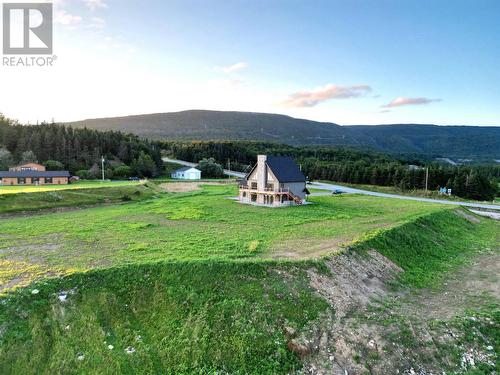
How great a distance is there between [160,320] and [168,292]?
4.84 feet

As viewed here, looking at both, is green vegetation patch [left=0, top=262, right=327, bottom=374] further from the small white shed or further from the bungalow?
the small white shed

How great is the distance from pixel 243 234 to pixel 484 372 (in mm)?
15843

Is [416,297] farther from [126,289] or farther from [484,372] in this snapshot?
[126,289]

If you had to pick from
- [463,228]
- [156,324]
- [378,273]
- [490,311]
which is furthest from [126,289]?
[463,228]

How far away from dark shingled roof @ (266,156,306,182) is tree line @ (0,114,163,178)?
151ft

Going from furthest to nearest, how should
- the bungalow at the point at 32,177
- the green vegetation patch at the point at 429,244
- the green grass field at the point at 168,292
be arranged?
1. the bungalow at the point at 32,177
2. the green vegetation patch at the point at 429,244
3. the green grass field at the point at 168,292

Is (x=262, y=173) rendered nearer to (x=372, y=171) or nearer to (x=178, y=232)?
(x=178, y=232)

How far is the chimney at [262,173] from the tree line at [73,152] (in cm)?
4530

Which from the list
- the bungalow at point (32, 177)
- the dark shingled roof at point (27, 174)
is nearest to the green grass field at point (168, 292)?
the bungalow at point (32, 177)

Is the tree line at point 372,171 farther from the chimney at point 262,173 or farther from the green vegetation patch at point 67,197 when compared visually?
the green vegetation patch at point 67,197

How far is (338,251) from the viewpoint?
20.3 metres

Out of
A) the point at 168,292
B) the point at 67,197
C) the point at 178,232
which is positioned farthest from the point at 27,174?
the point at 168,292

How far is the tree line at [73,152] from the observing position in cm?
7756

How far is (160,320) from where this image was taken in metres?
14.2
